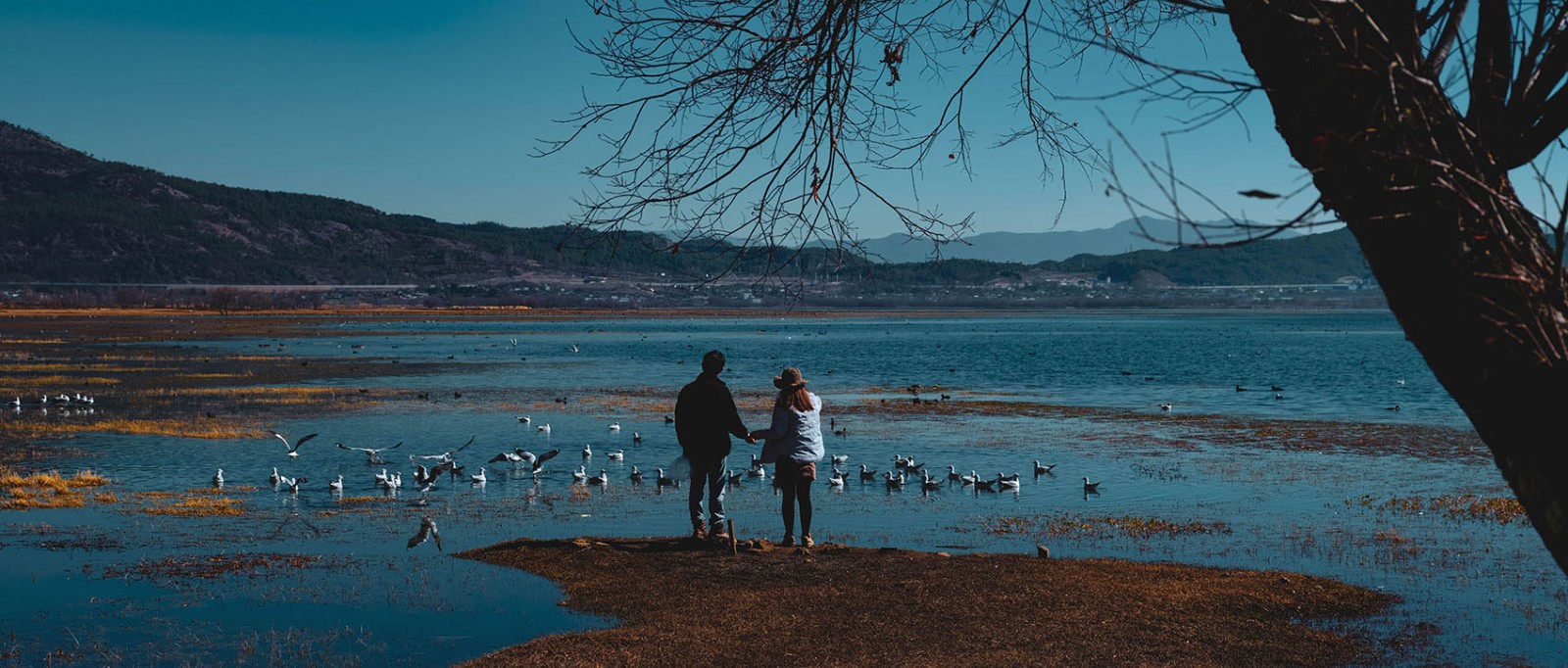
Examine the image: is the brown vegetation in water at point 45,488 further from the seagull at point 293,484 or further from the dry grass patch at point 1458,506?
the dry grass patch at point 1458,506

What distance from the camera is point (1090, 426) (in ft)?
102

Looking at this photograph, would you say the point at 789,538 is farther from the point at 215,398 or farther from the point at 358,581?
the point at 215,398

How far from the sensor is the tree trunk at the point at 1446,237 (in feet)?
10.6

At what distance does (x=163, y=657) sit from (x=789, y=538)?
588 cm

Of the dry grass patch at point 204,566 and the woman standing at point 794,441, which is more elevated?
the woman standing at point 794,441

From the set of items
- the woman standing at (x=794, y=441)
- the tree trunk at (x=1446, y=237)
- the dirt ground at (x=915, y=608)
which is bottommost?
the dirt ground at (x=915, y=608)

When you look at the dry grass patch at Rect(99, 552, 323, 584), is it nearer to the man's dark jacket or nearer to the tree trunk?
the man's dark jacket

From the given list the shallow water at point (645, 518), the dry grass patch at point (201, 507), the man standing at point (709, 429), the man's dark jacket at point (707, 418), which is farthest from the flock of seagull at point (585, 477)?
the man's dark jacket at point (707, 418)

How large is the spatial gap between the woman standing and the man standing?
32 centimetres

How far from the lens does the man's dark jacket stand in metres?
12.5

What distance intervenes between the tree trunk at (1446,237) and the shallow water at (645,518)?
7.55 m

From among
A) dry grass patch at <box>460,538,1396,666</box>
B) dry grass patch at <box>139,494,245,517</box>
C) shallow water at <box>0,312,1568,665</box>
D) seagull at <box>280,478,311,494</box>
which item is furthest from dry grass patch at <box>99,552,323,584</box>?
seagull at <box>280,478,311,494</box>

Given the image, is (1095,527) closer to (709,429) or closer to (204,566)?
(709,429)

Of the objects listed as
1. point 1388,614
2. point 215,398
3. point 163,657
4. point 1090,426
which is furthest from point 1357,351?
point 163,657
